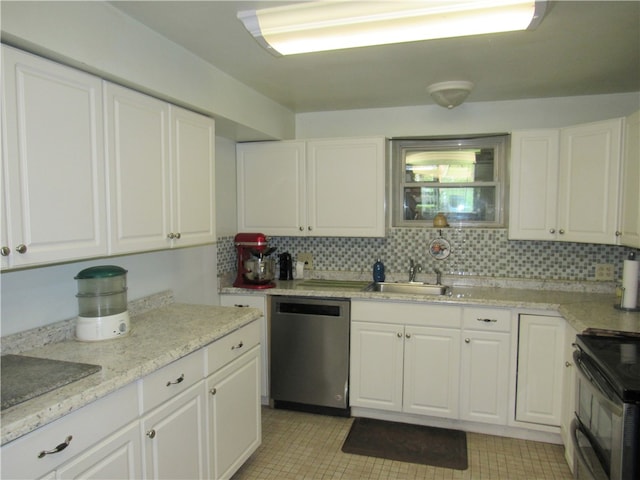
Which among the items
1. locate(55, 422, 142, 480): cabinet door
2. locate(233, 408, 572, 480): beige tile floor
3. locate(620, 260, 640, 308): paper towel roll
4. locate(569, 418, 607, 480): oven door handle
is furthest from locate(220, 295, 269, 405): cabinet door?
locate(620, 260, 640, 308): paper towel roll

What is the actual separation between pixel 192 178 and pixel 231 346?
3.07ft

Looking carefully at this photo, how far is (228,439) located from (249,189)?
1926 millimetres

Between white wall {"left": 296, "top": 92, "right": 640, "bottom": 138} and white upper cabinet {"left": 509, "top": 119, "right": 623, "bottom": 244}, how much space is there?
13.3 inches

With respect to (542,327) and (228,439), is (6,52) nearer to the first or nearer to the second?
(228,439)

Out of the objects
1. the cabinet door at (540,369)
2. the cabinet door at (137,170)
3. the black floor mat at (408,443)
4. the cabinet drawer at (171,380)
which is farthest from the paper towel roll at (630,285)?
the cabinet door at (137,170)

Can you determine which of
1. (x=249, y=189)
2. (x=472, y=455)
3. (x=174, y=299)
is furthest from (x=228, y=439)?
(x=249, y=189)

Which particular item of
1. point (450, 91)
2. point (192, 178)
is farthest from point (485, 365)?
point (192, 178)

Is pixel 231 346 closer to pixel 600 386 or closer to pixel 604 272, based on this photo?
pixel 600 386

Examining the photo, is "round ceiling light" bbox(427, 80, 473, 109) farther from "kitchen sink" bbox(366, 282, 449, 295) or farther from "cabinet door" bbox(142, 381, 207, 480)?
"cabinet door" bbox(142, 381, 207, 480)

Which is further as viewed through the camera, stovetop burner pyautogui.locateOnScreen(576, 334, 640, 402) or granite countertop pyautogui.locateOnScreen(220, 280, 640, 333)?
granite countertop pyautogui.locateOnScreen(220, 280, 640, 333)

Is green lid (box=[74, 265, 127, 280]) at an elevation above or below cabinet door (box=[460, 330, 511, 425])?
above

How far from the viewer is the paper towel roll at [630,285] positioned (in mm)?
2482

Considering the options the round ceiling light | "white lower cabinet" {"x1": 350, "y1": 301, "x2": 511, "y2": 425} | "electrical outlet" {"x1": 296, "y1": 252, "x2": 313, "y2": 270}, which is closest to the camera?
the round ceiling light

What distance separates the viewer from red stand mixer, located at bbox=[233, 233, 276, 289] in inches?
128
